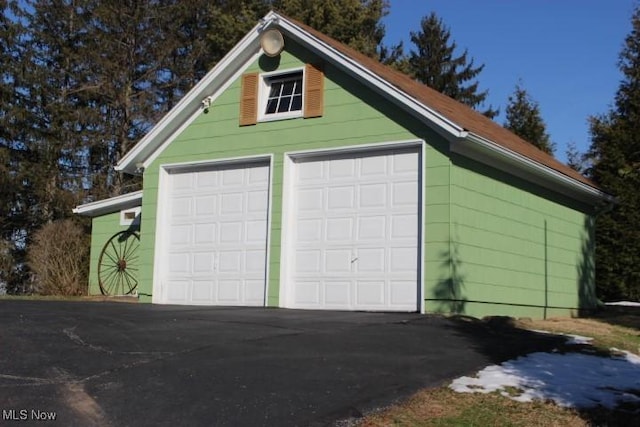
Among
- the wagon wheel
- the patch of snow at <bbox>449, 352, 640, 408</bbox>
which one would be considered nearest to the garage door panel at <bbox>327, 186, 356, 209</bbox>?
the patch of snow at <bbox>449, 352, 640, 408</bbox>

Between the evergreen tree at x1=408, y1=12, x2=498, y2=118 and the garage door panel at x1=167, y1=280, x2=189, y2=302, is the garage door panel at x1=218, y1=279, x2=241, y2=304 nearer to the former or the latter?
the garage door panel at x1=167, y1=280, x2=189, y2=302

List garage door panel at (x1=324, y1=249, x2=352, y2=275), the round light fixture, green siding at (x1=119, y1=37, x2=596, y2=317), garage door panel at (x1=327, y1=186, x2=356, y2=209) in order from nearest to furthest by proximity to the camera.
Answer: green siding at (x1=119, y1=37, x2=596, y2=317), garage door panel at (x1=324, y1=249, x2=352, y2=275), garage door panel at (x1=327, y1=186, x2=356, y2=209), the round light fixture

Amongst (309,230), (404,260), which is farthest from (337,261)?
(404,260)

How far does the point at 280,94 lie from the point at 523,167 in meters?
4.86

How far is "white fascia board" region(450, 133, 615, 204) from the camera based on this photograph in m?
12.0

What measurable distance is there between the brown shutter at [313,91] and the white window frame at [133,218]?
718 cm

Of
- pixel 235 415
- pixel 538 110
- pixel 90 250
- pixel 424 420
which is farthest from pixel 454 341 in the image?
pixel 538 110

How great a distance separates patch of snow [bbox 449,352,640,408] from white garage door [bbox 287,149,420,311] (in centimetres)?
414

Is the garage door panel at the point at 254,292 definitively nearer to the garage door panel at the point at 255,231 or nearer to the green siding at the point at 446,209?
the green siding at the point at 446,209

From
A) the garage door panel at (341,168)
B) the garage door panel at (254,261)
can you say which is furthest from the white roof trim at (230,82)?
the garage door panel at (254,261)

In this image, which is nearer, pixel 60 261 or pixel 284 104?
pixel 284 104

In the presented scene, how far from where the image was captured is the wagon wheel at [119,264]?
19000 millimetres

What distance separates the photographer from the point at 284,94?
14.2 meters

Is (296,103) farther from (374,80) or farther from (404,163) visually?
(404,163)
